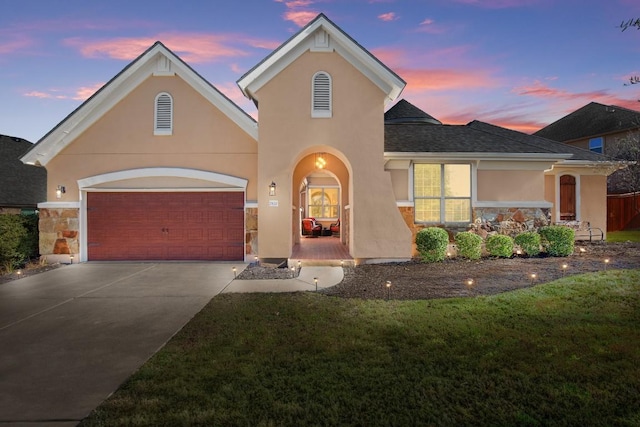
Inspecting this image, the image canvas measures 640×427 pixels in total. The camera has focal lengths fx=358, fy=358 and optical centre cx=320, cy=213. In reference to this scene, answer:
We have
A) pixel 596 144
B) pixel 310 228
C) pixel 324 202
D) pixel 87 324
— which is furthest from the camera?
pixel 596 144

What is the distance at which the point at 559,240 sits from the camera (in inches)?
449

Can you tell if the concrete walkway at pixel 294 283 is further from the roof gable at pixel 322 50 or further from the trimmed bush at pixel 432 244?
the roof gable at pixel 322 50

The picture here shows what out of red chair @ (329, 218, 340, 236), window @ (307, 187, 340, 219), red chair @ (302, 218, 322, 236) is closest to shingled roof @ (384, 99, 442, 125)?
window @ (307, 187, 340, 219)

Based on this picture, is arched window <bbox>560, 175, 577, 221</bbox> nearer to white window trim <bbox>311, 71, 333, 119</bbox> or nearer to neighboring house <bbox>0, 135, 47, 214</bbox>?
white window trim <bbox>311, 71, 333, 119</bbox>

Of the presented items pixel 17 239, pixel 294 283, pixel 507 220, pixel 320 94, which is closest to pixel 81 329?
pixel 294 283

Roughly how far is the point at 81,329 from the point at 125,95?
8574mm

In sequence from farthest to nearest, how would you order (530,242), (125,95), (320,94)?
(530,242)
(125,95)
(320,94)

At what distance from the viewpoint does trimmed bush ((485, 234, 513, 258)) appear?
11.4 m

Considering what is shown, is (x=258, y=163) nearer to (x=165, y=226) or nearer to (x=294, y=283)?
(x=165, y=226)

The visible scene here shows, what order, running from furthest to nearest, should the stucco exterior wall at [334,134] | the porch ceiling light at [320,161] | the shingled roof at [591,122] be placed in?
the shingled roof at [591,122] < the porch ceiling light at [320,161] < the stucco exterior wall at [334,134]

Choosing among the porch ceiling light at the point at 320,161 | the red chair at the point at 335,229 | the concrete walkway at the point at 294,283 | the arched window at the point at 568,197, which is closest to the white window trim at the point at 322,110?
the porch ceiling light at the point at 320,161

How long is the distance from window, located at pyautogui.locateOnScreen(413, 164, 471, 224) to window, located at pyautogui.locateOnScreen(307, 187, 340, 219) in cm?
834

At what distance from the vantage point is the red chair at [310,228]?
18.7 metres

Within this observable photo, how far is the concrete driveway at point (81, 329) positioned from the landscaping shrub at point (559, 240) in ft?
32.9
